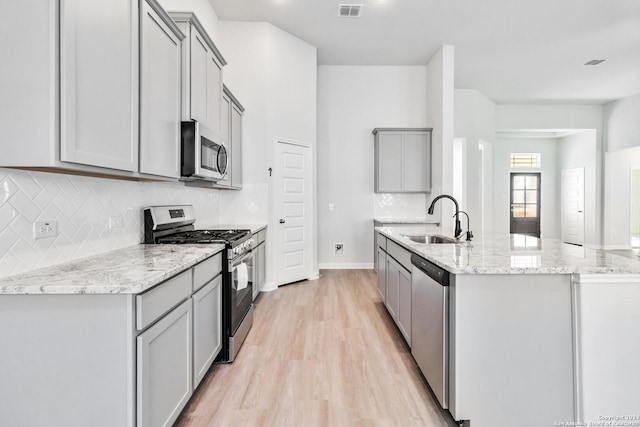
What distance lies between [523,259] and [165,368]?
1.88 metres

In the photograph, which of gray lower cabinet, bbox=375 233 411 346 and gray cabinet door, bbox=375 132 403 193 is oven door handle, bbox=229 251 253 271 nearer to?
gray lower cabinet, bbox=375 233 411 346

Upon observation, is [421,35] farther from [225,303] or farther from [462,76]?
[225,303]

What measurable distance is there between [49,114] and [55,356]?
90 cm

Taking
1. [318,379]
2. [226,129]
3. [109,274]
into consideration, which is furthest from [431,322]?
[226,129]

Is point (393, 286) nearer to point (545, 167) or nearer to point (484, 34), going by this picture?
point (484, 34)

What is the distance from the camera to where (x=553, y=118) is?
8.21 metres

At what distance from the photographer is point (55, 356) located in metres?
1.32

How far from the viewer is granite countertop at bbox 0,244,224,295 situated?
130 cm

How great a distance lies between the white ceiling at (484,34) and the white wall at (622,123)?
996 mm

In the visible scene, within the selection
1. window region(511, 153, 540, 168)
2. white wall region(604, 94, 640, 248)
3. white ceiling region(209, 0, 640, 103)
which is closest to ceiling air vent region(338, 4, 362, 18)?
white ceiling region(209, 0, 640, 103)

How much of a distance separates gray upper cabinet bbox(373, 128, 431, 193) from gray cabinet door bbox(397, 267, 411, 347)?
323 cm

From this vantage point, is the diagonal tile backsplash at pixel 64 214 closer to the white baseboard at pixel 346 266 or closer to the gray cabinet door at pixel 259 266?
the gray cabinet door at pixel 259 266

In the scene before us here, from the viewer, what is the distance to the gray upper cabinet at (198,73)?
99.0 inches

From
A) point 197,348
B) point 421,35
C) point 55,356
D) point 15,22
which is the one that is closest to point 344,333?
point 197,348
